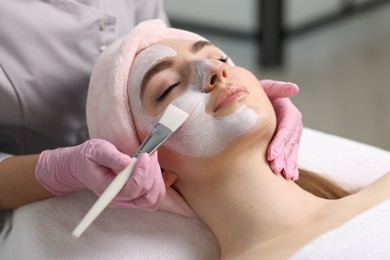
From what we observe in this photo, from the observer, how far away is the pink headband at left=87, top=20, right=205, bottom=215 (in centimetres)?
116

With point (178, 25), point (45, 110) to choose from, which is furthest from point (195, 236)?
point (178, 25)

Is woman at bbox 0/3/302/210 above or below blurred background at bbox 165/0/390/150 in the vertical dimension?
above

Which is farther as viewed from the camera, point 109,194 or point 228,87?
point 228,87

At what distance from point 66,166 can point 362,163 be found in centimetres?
64

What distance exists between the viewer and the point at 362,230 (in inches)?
39.2

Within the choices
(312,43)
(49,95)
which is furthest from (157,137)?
(312,43)

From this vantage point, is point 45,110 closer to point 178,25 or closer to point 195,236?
point 195,236

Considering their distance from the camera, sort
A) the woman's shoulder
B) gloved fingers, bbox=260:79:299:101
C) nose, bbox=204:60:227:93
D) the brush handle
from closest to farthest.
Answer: the brush handle < the woman's shoulder < nose, bbox=204:60:227:93 < gloved fingers, bbox=260:79:299:101

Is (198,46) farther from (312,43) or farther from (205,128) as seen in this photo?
(312,43)

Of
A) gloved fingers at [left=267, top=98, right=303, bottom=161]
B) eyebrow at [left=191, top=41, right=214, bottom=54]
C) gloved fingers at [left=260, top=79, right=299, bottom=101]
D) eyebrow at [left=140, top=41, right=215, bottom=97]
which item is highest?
eyebrow at [left=191, top=41, right=214, bottom=54]

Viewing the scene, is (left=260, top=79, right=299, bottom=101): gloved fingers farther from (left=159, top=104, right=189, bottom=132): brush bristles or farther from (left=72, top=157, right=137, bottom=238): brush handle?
(left=72, top=157, right=137, bottom=238): brush handle

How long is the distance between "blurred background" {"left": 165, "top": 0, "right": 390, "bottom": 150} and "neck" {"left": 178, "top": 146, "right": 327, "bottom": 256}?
177 centimetres

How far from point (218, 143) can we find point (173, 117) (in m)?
0.09

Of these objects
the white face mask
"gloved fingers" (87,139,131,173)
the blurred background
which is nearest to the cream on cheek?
the white face mask
